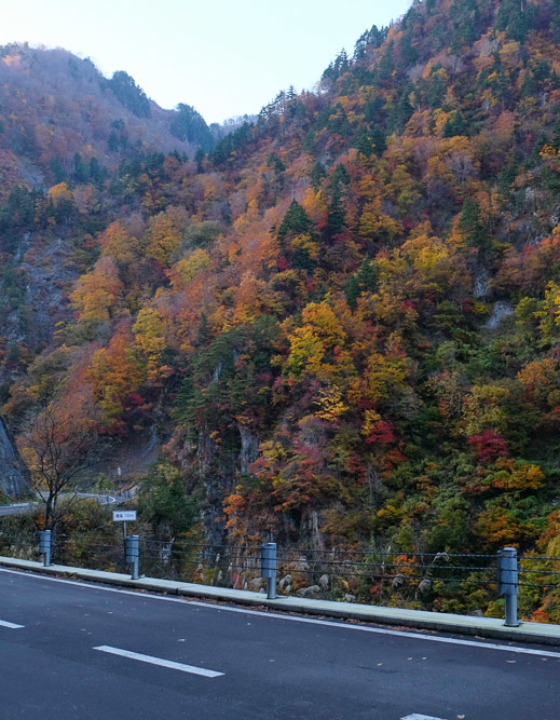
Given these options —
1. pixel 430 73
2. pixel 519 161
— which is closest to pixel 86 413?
pixel 519 161

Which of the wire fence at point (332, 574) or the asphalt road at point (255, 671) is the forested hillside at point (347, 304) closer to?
the wire fence at point (332, 574)

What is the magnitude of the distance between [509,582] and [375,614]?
1945 mm

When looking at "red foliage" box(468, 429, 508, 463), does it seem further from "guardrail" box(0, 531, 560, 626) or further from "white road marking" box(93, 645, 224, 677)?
"white road marking" box(93, 645, 224, 677)

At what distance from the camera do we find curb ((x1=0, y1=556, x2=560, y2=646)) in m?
7.31

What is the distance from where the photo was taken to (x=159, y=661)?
6.52m

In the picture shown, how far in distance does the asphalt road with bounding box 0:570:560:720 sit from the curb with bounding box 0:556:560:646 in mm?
293

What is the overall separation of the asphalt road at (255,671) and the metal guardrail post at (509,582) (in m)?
0.59

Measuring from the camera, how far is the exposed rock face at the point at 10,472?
36.6 metres

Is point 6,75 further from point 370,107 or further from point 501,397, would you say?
point 501,397

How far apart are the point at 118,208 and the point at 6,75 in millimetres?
71417

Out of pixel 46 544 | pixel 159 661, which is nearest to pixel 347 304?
pixel 46 544

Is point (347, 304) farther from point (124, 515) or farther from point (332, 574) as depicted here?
point (124, 515)

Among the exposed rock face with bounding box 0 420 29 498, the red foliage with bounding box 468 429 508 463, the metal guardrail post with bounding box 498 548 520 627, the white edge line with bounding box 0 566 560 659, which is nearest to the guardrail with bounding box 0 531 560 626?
the white edge line with bounding box 0 566 560 659

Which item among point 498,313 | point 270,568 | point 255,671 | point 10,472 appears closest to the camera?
point 255,671
